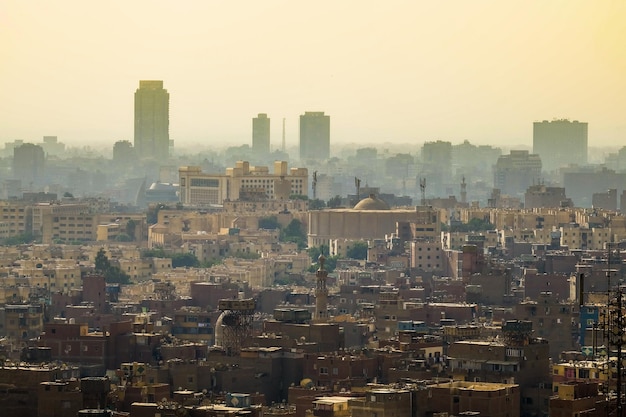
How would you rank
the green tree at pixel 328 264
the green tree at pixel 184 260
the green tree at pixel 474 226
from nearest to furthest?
1. the green tree at pixel 328 264
2. the green tree at pixel 184 260
3. the green tree at pixel 474 226

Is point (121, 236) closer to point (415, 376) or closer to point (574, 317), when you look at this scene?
point (574, 317)

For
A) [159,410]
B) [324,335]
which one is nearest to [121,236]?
[324,335]

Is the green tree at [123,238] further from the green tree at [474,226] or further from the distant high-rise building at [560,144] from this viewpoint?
the distant high-rise building at [560,144]

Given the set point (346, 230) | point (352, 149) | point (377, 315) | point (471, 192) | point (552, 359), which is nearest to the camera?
point (552, 359)

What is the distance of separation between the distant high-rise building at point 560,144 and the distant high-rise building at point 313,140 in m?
14.6

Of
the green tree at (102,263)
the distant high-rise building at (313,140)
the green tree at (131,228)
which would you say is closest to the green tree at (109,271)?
the green tree at (102,263)

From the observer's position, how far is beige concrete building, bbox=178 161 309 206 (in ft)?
399

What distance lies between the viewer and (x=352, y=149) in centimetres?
18900

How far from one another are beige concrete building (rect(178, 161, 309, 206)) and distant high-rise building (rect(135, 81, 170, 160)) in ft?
149

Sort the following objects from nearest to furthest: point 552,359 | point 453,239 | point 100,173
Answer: point 552,359 < point 453,239 < point 100,173

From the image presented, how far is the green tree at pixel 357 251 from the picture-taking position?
91750 mm

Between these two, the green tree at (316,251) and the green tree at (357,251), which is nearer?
the green tree at (316,251)

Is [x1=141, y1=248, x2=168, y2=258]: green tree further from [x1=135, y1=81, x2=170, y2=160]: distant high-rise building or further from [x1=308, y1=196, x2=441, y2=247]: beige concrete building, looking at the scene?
[x1=135, y1=81, x2=170, y2=160]: distant high-rise building

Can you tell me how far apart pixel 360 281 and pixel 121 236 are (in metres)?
31.3
